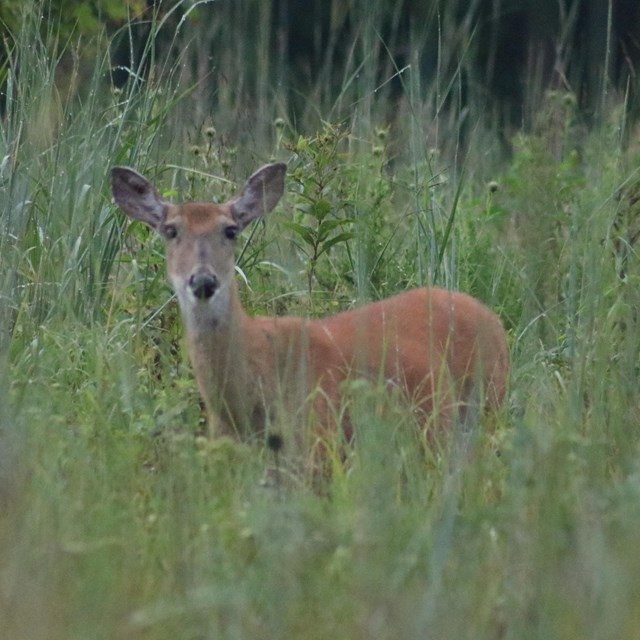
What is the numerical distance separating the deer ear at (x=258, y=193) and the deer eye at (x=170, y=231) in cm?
23

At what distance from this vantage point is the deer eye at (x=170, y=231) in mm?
5543

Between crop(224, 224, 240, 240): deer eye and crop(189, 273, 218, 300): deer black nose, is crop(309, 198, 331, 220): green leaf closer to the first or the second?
crop(224, 224, 240, 240): deer eye

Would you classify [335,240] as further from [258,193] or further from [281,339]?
[281,339]

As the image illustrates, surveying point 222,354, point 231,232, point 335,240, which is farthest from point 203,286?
point 335,240

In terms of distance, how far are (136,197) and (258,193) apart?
0.40 meters

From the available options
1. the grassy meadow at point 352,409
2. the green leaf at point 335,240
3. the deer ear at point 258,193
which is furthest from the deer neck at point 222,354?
the green leaf at point 335,240

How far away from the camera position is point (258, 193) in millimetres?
5734

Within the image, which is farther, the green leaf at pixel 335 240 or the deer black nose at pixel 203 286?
the green leaf at pixel 335 240

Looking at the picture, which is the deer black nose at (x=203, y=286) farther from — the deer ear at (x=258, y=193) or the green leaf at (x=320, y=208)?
the green leaf at (x=320, y=208)

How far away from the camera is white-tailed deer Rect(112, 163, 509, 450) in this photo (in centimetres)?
511

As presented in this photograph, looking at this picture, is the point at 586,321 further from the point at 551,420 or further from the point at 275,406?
the point at 275,406

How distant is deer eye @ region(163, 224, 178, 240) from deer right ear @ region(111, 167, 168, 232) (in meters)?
0.06

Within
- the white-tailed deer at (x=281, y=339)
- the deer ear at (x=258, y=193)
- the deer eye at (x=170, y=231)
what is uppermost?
the deer ear at (x=258, y=193)

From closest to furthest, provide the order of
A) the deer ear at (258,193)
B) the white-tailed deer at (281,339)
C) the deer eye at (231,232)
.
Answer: the white-tailed deer at (281,339), the deer eye at (231,232), the deer ear at (258,193)
